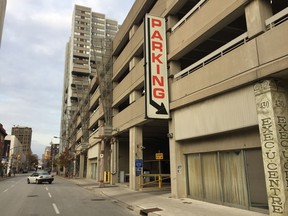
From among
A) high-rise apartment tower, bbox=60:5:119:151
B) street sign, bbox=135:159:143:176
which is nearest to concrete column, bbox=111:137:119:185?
street sign, bbox=135:159:143:176

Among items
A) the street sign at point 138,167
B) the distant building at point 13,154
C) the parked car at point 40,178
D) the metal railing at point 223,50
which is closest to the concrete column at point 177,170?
the metal railing at point 223,50

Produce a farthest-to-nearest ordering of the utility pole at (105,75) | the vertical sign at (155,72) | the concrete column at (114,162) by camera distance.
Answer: the utility pole at (105,75), the concrete column at (114,162), the vertical sign at (155,72)

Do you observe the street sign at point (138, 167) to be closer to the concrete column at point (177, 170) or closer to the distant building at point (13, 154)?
the concrete column at point (177, 170)

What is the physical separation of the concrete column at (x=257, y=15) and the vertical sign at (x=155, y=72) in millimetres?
7178

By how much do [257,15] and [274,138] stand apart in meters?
5.03

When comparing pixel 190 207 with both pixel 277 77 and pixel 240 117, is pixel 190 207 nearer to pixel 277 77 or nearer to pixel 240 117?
pixel 240 117

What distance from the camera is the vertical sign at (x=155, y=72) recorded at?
56.4 ft

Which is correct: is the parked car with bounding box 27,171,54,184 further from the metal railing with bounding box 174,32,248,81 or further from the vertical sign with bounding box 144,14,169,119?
the metal railing with bounding box 174,32,248,81

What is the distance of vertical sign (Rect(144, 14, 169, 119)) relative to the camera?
17203mm

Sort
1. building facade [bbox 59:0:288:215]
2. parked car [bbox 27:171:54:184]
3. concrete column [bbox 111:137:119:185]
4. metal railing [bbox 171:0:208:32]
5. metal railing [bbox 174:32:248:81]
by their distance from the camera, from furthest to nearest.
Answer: parked car [bbox 27:171:54:184], concrete column [bbox 111:137:119:185], metal railing [bbox 171:0:208:32], metal railing [bbox 174:32:248:81], building facade [bbox 59:0:288:215]

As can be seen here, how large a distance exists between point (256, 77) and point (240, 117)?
1950 mm

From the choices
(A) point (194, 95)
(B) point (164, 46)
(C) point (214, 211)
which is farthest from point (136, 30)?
(C) point (214, 211)

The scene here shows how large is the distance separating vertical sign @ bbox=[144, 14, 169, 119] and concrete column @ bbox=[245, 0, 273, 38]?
718 centimetres

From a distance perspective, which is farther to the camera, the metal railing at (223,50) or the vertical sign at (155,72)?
the vertical sign at (155,72)
